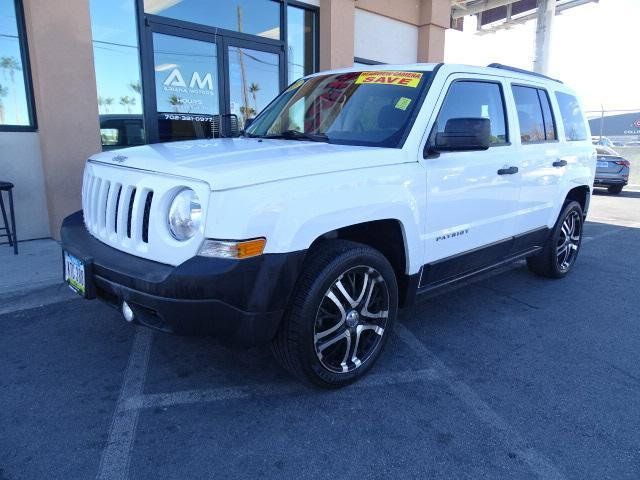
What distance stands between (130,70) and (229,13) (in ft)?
6.72

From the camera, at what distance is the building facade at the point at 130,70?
566cm

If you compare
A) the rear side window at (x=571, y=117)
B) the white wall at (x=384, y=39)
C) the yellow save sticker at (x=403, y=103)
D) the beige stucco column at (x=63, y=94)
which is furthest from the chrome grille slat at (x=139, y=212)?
the white wall at (x=384, y=39)

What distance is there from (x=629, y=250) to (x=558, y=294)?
2.71m

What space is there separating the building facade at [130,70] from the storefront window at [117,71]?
0.04 feet

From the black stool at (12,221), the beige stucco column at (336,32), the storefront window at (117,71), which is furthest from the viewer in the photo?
the beige stucco column at (336,32)

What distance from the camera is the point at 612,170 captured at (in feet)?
44.6

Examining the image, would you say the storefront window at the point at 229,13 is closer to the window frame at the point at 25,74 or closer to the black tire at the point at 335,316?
the window frame at the point at 25,74

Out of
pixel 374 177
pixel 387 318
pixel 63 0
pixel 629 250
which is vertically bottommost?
pixel 629 250

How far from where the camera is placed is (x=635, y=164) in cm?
1709

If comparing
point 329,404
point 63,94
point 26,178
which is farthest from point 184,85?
point 329,404

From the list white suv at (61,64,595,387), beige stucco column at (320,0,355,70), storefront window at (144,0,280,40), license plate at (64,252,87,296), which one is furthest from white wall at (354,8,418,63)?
license plate at (64,252,87,296)

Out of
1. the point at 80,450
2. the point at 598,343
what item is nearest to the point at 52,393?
the point at 80,450

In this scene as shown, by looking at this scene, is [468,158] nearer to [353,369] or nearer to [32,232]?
[353,369]

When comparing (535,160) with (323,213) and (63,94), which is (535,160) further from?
(63,94)
